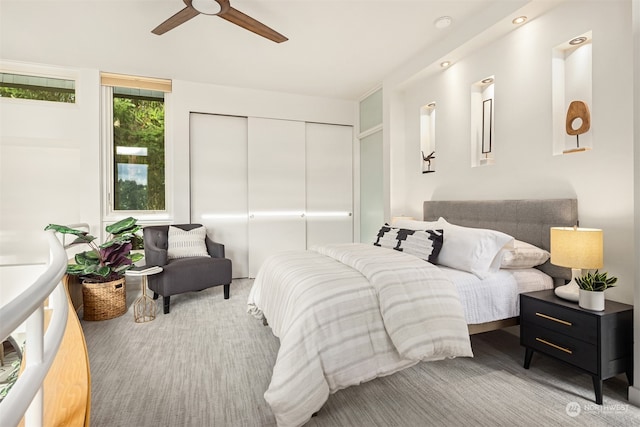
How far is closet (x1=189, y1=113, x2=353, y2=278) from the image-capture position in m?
4.62

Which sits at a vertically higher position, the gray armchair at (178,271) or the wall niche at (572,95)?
the wall niche at (572,95)

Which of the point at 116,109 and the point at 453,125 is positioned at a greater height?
the point at 116,109

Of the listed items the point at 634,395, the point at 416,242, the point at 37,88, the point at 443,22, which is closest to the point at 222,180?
the point at 37,88

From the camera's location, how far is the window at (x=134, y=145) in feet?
13.8

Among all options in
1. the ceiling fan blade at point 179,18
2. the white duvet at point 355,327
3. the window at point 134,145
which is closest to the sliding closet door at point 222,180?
the window at point 134,145

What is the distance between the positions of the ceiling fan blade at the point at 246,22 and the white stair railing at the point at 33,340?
2.21 metres

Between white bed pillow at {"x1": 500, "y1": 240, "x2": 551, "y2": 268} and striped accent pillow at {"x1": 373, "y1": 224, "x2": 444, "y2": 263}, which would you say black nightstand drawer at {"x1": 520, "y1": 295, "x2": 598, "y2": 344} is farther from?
striped accent pillow at {"x1": 373, "y1": 224, "x2": 444, "y2": 263}

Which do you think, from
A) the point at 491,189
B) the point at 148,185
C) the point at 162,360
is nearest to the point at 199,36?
the point at 148,185

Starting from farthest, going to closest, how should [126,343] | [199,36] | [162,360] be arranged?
[199,36] < [126,343] < [162,360]

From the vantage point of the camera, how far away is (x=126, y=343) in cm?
256

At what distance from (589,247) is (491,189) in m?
1.18

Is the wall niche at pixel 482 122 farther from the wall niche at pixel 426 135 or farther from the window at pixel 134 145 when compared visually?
the window at pixel 134 145

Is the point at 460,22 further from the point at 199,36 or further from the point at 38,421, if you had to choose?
the point at 38,421

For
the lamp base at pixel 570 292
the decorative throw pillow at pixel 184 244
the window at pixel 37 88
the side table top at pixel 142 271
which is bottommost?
the side table top at pixel 142 271
